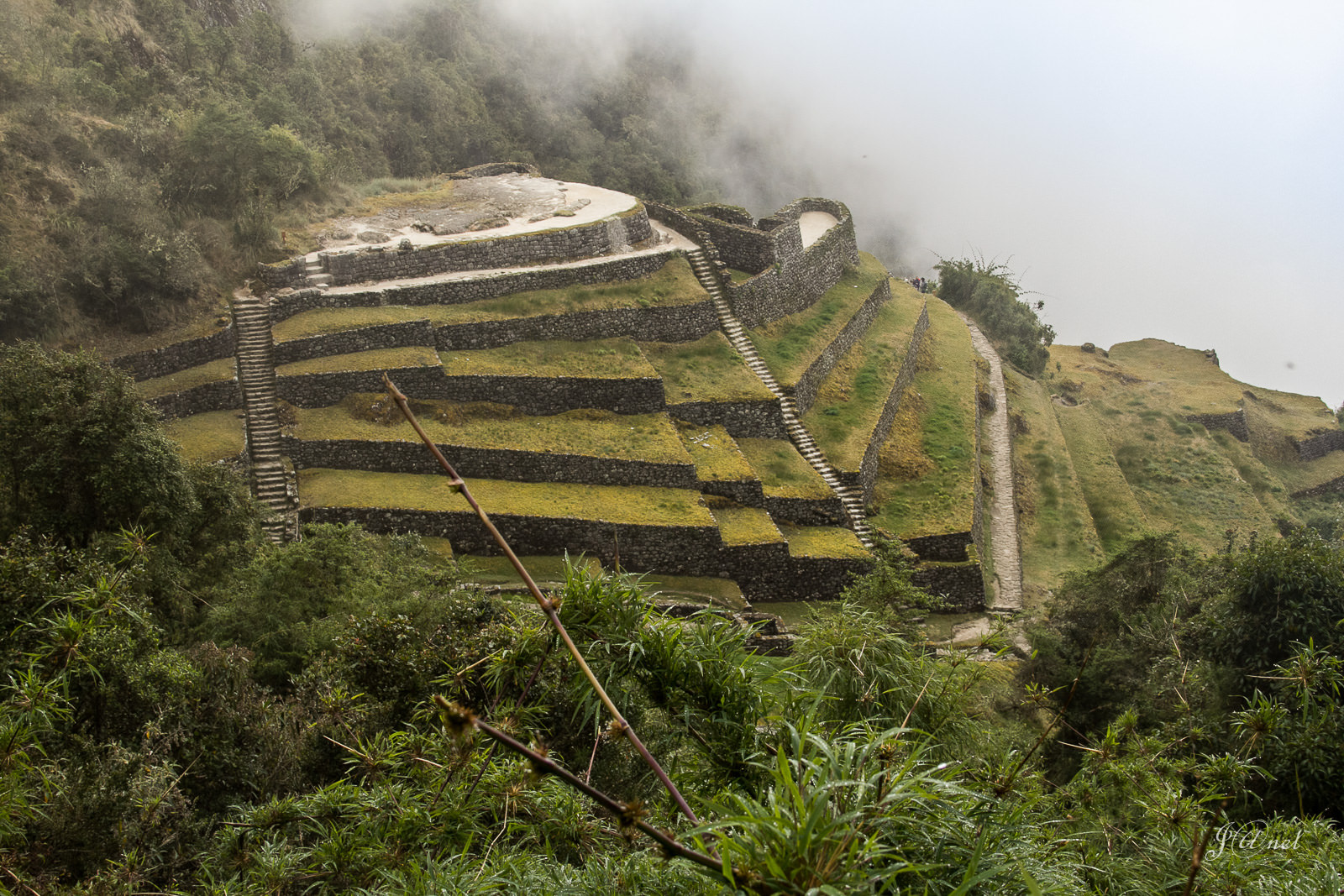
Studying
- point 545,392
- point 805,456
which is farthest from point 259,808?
point 805,456

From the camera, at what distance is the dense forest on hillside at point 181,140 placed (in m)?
19.7

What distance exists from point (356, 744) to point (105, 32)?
26.3 meters

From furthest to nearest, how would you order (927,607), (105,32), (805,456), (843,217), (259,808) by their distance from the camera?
(843,217)
(105,32)
(805,456)
(927,607)
(259,808)

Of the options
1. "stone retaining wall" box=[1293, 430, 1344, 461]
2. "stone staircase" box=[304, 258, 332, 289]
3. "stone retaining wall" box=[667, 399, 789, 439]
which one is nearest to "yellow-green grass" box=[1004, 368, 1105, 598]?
"stone retaining wall" box=[667, 399, 789, 439]

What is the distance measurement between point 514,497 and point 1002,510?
1503cm

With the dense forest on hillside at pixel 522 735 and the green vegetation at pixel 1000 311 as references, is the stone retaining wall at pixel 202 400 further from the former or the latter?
the green vegetation at pixel 1000 311

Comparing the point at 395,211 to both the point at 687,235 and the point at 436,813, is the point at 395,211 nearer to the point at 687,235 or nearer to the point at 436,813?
the point at 687,235

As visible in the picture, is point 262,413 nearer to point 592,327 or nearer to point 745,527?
point 592,327

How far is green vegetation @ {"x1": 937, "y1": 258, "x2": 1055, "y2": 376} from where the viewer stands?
3975 cm

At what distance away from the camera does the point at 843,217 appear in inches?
1350

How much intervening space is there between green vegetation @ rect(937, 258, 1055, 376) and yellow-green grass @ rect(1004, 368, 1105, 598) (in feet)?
17.7

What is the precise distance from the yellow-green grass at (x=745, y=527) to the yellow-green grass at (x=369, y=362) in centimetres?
737

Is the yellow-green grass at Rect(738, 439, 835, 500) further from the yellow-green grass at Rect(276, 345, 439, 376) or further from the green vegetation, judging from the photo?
the green vegetation

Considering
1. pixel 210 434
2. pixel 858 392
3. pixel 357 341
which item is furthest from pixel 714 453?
pixel 210 434
